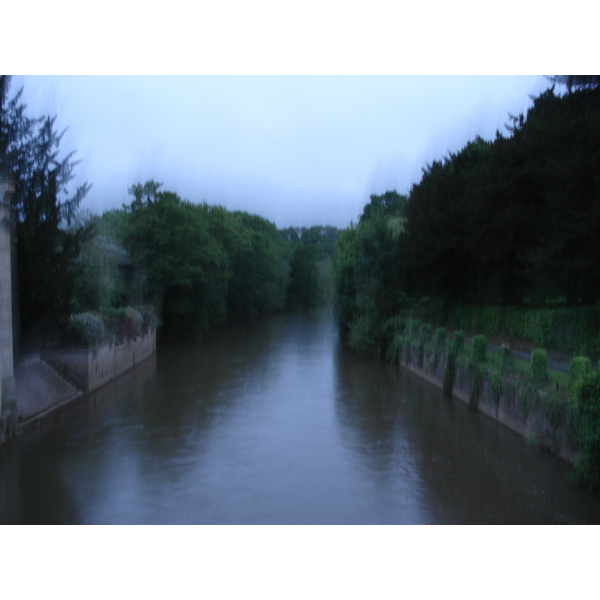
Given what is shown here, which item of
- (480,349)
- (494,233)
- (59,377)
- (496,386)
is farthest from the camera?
(494,233)

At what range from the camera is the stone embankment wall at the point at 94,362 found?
631 inches

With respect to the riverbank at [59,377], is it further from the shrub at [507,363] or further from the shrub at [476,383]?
the shrub at [507,363]

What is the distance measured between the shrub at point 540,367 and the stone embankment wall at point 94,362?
1123 centimetres

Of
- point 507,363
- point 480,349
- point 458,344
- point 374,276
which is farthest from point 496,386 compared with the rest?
point 374,276

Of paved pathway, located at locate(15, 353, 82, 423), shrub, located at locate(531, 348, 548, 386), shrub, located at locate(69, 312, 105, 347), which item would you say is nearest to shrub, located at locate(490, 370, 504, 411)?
shrub, located at locate(531, 348, 548, 386)

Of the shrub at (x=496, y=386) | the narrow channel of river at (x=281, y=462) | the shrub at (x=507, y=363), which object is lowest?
the narrow channel of river at (x=281, y=462)

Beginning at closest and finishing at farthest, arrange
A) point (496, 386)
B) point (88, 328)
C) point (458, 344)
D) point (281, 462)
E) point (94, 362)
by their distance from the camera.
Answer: point (281, 462)
point (496, 386)
point (88, 328)
point (458, 344)
point (94, 362)

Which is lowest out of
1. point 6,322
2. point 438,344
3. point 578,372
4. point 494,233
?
point 438,344

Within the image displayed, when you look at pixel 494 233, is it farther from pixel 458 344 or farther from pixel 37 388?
pixel 37 388

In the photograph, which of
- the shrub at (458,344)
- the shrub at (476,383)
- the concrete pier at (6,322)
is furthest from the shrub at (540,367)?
the concrete pier at (6,322)

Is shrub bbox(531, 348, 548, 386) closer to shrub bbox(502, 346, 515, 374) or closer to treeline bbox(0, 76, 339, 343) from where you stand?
shrub bbox(502, 346, 515, 374)

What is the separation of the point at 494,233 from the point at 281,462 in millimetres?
10802

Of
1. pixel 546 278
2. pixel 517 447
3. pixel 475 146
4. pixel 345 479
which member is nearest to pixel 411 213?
pixel 475 146

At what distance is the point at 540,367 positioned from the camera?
11.3 m
